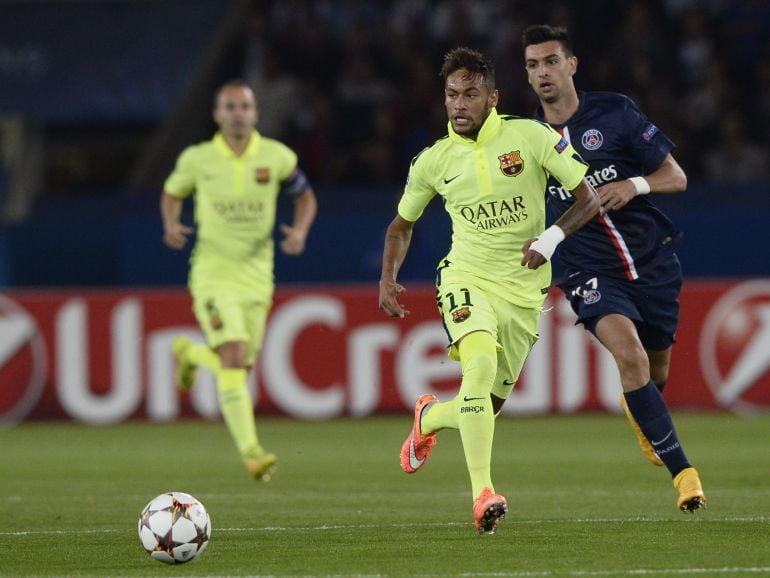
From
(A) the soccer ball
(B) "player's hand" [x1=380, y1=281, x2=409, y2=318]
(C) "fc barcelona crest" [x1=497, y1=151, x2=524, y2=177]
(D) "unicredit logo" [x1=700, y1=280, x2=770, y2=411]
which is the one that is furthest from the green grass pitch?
(C) "fc barcelona crest" [x1=497, y1=151, x2=524, y2=177]

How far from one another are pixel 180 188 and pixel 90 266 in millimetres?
6161

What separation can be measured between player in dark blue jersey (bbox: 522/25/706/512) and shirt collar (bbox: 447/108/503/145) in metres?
0.58

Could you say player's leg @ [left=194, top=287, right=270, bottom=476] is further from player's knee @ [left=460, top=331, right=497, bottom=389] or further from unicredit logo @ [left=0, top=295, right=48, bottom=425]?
unicredit logo @ [left=0, top=295, right=48, bottom=425]

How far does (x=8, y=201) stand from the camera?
1934cm

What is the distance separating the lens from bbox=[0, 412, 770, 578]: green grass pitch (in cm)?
631

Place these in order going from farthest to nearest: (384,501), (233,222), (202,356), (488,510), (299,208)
→ (299,208)
(202,356)
(233,222)
(384,501)
(488,510)

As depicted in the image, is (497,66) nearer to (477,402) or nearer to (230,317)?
(230,317)

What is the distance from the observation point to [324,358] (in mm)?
15109

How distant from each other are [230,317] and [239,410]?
71cm

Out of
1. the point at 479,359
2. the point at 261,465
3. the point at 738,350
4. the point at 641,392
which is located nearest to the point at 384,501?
the point at 261,465

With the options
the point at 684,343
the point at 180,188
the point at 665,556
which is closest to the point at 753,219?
the point at 684,343

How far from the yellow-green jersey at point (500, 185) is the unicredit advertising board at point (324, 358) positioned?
23.7 feet

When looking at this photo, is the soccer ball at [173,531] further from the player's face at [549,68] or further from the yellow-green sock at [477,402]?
the player's face at [549,68]

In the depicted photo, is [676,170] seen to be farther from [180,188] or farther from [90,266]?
[90,266]
